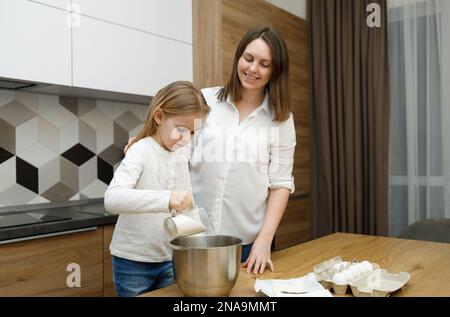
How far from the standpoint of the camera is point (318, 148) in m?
3.59

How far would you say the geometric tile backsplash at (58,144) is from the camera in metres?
2.23

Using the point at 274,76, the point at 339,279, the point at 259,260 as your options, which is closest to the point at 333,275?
the point at 339,279

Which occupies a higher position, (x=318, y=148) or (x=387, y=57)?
(x=387, y=57)

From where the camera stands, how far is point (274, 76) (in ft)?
5.19

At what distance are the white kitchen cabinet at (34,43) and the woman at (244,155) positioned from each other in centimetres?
81

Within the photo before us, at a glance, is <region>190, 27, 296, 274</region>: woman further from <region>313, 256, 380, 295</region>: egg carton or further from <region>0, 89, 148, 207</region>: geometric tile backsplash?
<region>0, 89, 148, 207</region>: geometric tile backsplash

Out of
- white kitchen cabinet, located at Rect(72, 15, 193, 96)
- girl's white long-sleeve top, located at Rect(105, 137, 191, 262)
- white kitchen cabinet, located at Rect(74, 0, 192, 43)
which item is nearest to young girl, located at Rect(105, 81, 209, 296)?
girl's white long-sleeve top, located at Rect(105, 137, 191, 262)

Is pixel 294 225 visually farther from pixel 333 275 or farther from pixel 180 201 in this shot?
pixel 180 201

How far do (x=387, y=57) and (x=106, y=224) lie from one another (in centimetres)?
235

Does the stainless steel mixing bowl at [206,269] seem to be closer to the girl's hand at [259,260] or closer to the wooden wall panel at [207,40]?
the girl's hand at [259,260]

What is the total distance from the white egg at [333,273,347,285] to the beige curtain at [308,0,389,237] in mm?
2415
